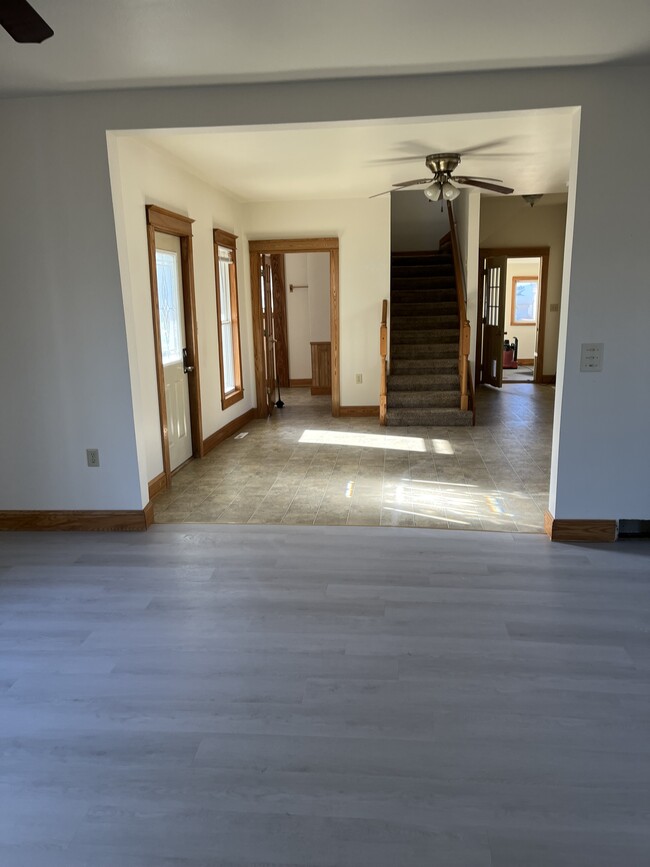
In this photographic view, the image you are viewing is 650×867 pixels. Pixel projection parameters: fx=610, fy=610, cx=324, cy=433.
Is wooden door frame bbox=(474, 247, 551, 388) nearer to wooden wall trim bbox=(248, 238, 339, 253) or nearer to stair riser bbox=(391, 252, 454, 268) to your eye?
stair riser bbox=(391, 252, 454, 268)

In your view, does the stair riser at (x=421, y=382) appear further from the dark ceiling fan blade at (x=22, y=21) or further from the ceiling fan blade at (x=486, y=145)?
the dark ceiling fan blade at (x=22, y=21)

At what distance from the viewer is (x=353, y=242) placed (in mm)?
7094

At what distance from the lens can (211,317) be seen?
602 centimetres

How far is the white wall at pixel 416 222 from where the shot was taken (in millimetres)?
9125

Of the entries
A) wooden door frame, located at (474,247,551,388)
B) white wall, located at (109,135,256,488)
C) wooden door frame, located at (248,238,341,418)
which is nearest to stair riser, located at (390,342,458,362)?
wooden door frame, located at (248,238,341,418)

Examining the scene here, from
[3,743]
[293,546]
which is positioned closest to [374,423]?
[293,546]

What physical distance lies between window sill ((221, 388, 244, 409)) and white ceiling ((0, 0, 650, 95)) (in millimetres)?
3517

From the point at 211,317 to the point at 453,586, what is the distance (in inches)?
155

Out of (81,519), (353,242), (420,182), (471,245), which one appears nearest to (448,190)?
(420,182)

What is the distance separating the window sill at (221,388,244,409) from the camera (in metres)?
6.43

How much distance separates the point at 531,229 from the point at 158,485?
7.25 metres

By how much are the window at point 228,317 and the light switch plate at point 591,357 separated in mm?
3861

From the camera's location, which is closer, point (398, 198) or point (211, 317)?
point (211, 317)

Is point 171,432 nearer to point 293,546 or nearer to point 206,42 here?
point 293,546
